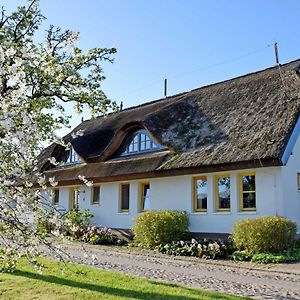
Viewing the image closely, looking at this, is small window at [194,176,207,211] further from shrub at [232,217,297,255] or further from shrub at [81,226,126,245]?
shrub at [81,226,126,245]

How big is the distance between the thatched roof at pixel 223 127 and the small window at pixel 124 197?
1.28 m

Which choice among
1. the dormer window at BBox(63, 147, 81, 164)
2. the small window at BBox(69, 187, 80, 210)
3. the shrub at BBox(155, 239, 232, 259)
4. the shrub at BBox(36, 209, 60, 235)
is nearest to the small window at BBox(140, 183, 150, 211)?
the shrub at BBox(155, 239, 232, 259)

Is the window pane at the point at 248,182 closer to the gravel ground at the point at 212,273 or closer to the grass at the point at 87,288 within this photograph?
the gravel ground at the point at 212,273

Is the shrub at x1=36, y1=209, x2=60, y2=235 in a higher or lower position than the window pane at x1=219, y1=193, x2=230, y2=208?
lower

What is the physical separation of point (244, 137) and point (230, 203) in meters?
2.50

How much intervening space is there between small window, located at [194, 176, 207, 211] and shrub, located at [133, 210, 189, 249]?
70 centimetres

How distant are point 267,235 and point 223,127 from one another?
544 cm

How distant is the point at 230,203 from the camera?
1570cm

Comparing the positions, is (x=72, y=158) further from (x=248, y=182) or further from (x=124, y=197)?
(x=248, y=182)

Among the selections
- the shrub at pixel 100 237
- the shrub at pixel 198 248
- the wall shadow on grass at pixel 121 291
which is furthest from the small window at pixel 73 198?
the wall shadow on grass at pixel 121 291

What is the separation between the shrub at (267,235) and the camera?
13.1 metres

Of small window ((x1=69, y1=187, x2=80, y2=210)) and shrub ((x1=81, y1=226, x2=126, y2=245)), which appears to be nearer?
shrub ((x1=81, y1=226, x2=126, y2=245))

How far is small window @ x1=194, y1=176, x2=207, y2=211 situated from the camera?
1677cm

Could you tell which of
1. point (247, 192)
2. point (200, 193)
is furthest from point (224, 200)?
point (200, 193)
